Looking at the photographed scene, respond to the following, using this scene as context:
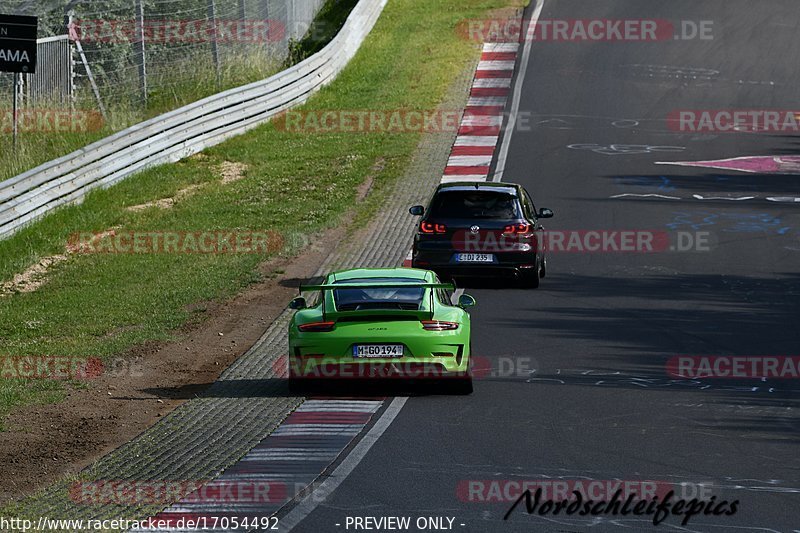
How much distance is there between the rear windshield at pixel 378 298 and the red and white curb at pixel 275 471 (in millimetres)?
980

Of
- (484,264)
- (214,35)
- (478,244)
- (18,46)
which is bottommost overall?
(484,264)

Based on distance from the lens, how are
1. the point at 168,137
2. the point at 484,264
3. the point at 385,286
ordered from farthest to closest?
the point at 168,137
the point at 484,264
the point at 385,286

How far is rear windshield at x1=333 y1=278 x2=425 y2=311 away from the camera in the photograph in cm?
1414

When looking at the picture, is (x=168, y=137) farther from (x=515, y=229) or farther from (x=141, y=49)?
(x=515, y=229)

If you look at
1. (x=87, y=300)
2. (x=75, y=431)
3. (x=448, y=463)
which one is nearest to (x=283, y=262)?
(x=87, y=300)

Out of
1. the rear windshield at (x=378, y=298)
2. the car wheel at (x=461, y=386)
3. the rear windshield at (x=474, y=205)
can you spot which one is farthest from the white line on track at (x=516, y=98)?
the car wheel at (x=461, y=386)

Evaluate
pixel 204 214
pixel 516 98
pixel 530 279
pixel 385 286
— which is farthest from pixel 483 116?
pixel 385 286

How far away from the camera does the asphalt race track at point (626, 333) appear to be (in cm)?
1069

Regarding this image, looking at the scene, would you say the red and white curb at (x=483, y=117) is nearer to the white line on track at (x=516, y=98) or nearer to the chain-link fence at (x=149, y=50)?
the white line on track at (x=516, y=98)

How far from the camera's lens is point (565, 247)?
2402 centimetres

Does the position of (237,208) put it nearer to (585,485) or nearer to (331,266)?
(331,266)

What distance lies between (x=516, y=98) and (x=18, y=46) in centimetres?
1554

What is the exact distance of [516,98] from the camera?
3619 cm

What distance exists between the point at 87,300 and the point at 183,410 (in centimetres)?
629
